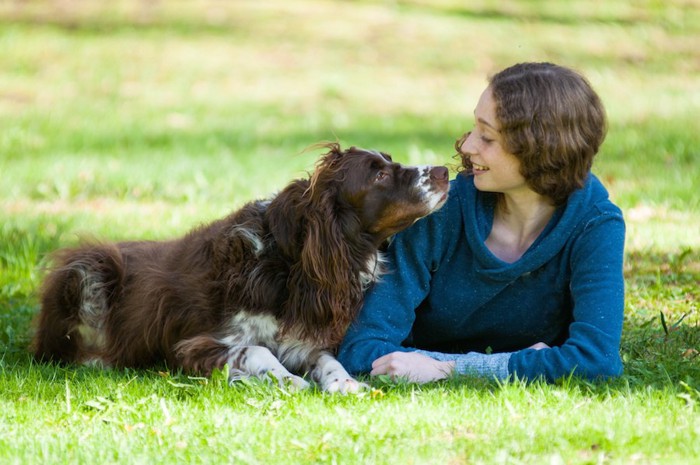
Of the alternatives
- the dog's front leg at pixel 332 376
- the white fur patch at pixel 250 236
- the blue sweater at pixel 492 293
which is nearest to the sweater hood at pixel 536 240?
the blue sweater at pixel 492 293

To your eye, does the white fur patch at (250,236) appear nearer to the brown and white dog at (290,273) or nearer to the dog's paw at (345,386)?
the brown and white dog at (290,273)

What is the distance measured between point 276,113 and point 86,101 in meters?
2.68

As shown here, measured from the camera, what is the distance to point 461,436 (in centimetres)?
399

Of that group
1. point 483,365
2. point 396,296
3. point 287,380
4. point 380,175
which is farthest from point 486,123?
point 287,380

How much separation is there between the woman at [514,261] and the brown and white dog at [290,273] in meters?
0.19

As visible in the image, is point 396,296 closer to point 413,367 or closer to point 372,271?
point 372,271

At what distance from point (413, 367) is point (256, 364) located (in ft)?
2.32

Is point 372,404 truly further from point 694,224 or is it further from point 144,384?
point 694,224

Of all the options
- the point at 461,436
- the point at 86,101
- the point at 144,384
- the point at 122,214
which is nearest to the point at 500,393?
the point at 461,436

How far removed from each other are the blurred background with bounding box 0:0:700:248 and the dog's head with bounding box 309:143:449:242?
2861 mm

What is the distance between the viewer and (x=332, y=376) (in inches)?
193

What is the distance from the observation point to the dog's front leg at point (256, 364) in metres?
4.92

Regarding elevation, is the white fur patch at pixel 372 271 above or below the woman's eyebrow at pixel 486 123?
below

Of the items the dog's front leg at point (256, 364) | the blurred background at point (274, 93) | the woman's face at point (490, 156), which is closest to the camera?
the dog's front leg at point (256, 364)
